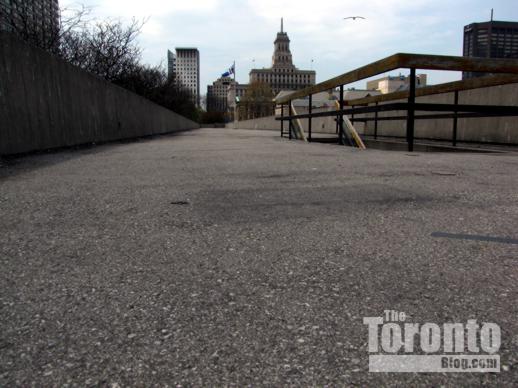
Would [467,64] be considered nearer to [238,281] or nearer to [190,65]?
[238,281]

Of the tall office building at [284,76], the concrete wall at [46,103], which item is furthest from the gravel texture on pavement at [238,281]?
the tall office building at [284,76]

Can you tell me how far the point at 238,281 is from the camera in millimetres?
1566

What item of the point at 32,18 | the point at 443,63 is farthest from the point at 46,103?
the point at 443,63

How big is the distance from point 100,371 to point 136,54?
18678 mm

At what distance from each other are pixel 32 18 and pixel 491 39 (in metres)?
47.7

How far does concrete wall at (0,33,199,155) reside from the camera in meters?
5.75

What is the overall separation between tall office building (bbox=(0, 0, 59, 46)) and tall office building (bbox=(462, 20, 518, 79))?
142 feet

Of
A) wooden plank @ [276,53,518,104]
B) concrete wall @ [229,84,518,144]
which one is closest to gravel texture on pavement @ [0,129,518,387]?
wooden plank @ [276,53,518,104]

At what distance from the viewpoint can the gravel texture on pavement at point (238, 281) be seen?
105cm

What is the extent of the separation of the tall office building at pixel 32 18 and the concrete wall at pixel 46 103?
1.92 metres

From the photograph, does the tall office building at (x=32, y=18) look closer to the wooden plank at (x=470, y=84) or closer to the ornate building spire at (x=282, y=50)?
the wooden plank at (x=470, y=84)

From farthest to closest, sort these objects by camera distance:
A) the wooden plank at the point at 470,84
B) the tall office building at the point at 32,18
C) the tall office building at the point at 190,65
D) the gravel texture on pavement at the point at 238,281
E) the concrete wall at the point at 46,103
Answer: the tall office building at the point at 190,65 < the tall office building at the point at 32,18 < the wooden plank at the point at 470,84 < the concrete wall at the point at 46,103 < the gravel texture on pavement at the point at 238,281

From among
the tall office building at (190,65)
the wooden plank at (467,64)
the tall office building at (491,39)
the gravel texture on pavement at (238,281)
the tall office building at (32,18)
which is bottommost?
the gravel texture on pavement at (238,281)

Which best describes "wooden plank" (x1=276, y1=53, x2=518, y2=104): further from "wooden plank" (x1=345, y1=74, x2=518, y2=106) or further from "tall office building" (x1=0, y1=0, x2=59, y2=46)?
"tall office building" (x1=0, y1=0, x2=59, y2=46)
